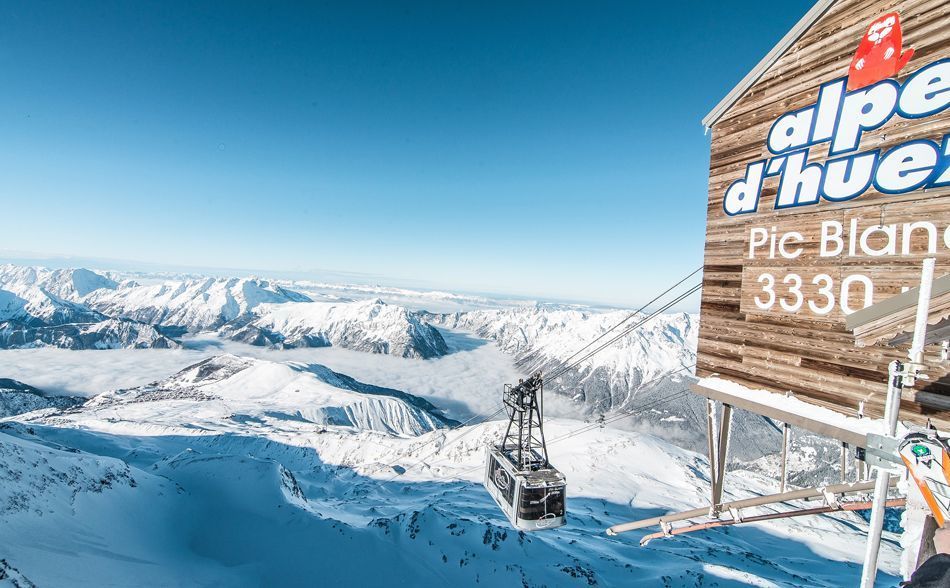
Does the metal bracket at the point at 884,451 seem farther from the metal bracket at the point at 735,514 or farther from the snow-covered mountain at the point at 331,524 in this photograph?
the snow-covered mountain at the point at 331,524

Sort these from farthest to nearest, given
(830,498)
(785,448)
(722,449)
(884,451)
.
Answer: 1. (722,449)
2. (785,448)
3. (830,498)
4. (884,451)

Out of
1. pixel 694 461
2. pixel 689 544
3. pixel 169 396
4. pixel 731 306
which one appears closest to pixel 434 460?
pixel 689 544

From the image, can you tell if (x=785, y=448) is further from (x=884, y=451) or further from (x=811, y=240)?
(x=884, y=451)

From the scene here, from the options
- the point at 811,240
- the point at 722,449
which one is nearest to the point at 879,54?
the point at 811,240

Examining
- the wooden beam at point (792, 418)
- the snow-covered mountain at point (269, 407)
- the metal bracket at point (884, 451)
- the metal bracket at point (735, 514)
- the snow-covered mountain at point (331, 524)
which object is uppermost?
the metal bracket at point (884, 451)

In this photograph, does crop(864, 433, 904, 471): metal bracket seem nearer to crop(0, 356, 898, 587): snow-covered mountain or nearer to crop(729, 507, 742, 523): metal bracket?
crop(729, 507, 742, 523): metal bracket

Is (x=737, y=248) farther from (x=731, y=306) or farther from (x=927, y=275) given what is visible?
(x=927, y=275)

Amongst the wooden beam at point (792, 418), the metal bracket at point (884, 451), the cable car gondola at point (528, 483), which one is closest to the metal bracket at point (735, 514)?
the wooden beam at point (792, 418)
